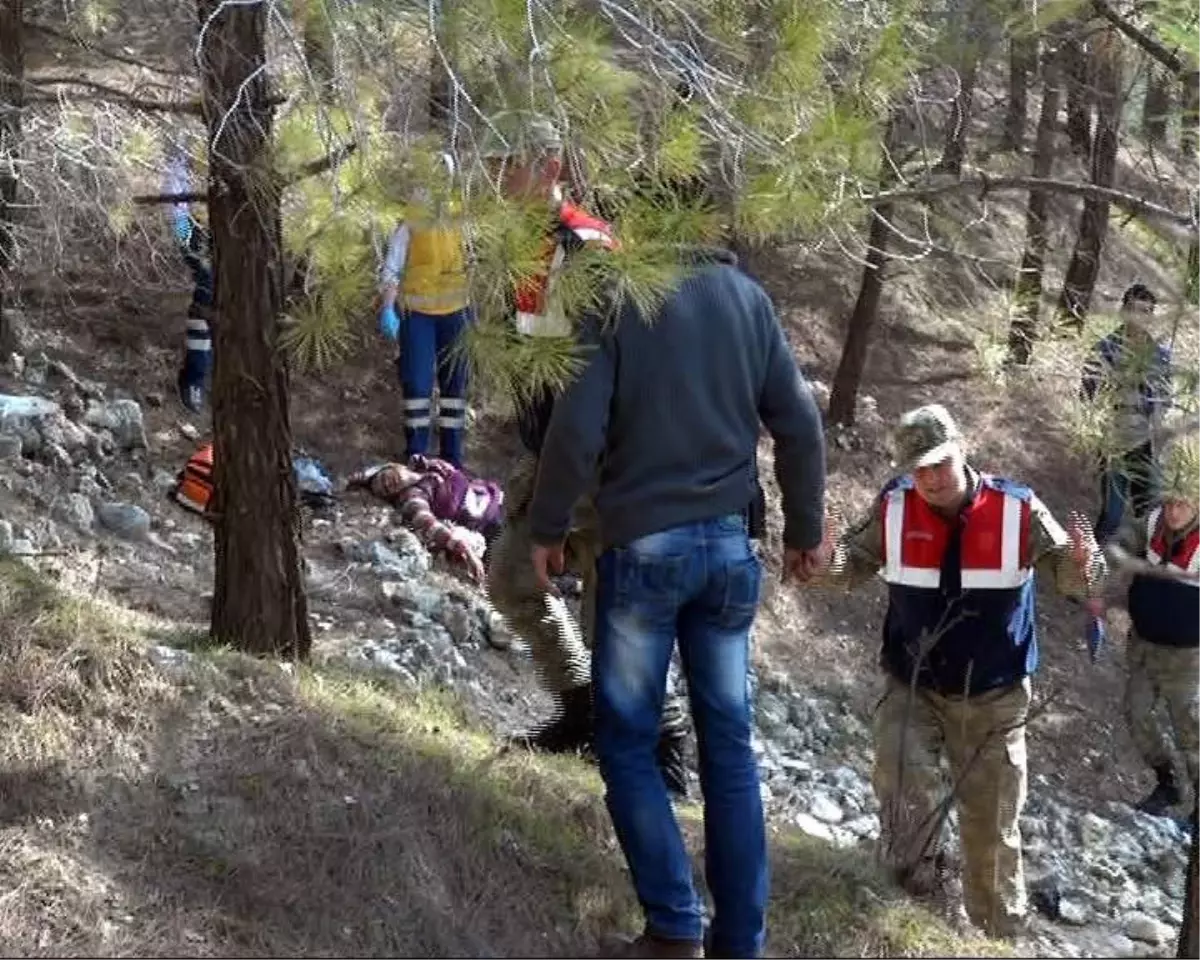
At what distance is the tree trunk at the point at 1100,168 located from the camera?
7.38 meters

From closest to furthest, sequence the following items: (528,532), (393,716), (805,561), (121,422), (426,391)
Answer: (805,561), (528,532), (393,716), (121,422), (426,391)

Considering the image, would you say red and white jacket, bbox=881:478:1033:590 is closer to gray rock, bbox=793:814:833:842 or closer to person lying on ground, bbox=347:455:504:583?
gray rock, bbox=793:814:833:842

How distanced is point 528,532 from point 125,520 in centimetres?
415

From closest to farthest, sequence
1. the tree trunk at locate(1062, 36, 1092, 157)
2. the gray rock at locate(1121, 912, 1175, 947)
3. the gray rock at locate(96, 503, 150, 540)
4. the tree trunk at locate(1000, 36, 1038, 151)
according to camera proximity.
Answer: the gray rock at locate(1121, 912, 1175, 947) → the gray rock at locate(96, 503, 150, 540) → the tree trunk at locate(1062, 36, 1092, 157) → the tree trunk at locate(1000, 36, 1038, 151)

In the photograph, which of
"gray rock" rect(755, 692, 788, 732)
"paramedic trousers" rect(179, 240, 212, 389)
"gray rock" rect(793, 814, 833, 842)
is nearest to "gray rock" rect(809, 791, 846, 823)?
"gray rock" rect(793, 814, 833, 842)

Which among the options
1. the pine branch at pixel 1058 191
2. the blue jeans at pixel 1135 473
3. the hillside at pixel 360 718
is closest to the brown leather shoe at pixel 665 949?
the hillside at pixel 360 718

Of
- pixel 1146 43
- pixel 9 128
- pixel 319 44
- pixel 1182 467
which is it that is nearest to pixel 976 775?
pixel 1182 467

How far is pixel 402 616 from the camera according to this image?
7.49 metres

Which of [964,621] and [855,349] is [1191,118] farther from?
[855,349]

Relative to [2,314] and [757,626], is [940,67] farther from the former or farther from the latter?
[2,314]

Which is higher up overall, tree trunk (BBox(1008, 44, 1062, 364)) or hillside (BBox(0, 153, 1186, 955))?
tree trunk (BBox(1008, 44, 1062, 364))

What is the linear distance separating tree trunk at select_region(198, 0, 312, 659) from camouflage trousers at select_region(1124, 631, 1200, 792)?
4.63 meters

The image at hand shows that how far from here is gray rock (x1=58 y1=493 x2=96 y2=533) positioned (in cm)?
754

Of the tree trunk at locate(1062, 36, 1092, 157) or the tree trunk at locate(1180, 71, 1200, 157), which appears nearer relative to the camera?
the tree trunk at locate(1180, 71, 1200, 157)
